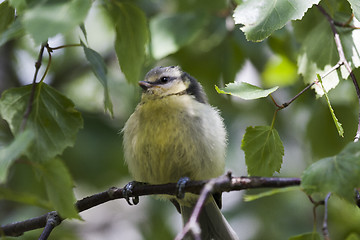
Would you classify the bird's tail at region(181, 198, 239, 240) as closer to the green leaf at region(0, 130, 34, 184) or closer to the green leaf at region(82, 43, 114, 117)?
the green leaf at region(82, 43, 114, 117)

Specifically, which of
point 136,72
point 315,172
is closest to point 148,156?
point 136,72

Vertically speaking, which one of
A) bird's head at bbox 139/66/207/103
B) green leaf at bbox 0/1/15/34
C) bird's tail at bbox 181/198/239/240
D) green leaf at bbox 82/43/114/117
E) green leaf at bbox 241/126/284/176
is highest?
green leaf at bbox 0/1/15/34

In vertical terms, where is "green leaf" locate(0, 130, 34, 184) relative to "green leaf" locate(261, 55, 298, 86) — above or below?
above

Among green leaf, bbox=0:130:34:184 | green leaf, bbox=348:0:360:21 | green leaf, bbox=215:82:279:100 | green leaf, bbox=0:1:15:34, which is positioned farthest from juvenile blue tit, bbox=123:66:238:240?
green leaf, bbox=0:130:34:184

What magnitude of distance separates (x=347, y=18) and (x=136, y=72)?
4.03ft

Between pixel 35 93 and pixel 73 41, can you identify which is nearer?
pixel 35 93

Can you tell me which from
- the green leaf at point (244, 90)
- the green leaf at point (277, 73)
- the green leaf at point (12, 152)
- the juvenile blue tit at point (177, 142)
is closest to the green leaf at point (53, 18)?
the green leaf at point (12, 152)

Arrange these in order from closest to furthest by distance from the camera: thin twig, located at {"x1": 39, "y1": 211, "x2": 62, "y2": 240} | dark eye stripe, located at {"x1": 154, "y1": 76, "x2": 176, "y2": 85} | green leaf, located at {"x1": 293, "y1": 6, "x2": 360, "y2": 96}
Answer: thin twig, located at {"x1": 39, "y1": 211, "x2": 62, "y2": 240}
green leaf, located at {"x1": 293, "y1": 6, "x2": 360, "y2": 96}
dark eye stripe, located at {"x1": 154, "y1": 76, "x2": 176, "y2": 85}

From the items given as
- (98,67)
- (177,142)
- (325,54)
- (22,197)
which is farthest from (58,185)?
(325,54)

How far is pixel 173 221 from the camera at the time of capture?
6297 millimetres

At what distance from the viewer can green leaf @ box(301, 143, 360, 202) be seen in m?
1.99

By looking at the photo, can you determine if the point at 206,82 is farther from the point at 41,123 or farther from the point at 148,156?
the point at 41,123

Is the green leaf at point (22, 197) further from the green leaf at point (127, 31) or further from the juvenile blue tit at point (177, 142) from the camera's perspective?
the juvenile blue tit at point (177, 142)

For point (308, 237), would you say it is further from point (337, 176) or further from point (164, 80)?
point (164, 80)
